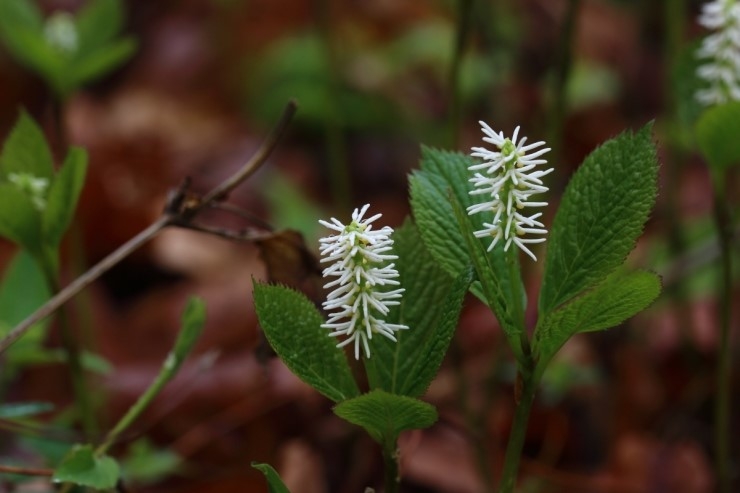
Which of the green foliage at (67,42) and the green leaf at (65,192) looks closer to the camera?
the green leaf at (65,192)

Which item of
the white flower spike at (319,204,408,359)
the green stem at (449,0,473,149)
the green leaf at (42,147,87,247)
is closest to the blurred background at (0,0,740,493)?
the green stem at (449,0,473,149)

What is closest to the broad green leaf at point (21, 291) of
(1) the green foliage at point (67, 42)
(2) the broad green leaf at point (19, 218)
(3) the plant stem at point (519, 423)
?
(2) the broad green leaf at point (19, 218)

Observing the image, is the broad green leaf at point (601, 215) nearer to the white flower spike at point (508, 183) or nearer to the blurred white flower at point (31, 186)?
the white flower spike at point (508, 183)

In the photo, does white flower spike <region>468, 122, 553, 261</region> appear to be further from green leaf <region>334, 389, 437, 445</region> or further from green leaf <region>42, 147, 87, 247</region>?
green leaf <region>42, 147, 87, 247</region>

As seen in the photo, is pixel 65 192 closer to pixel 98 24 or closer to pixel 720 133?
pixel 720 133

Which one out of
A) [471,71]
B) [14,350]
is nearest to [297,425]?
[14,350]

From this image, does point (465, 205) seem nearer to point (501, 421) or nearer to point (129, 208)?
point (501, 421)

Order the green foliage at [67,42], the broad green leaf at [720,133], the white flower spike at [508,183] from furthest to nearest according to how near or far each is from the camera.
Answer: the green foliage at [67,42] → the broad green leaf at [720,133] → the white flower spike at [508,183]

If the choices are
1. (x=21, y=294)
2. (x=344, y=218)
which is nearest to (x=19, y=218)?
(x=21, y=294)

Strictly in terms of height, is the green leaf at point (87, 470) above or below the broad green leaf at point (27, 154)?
below
